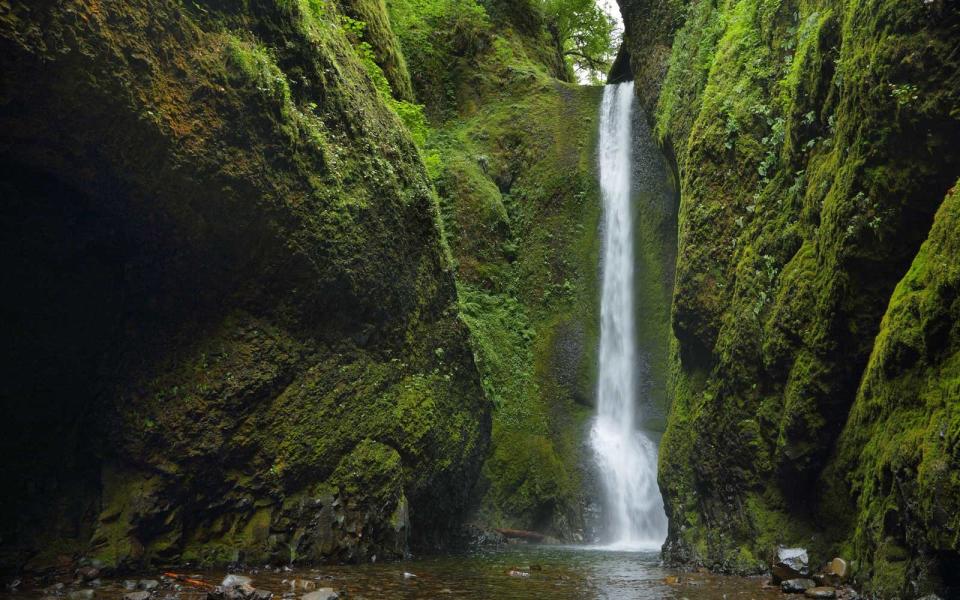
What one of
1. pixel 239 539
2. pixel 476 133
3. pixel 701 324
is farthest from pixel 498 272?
pixel 239 539

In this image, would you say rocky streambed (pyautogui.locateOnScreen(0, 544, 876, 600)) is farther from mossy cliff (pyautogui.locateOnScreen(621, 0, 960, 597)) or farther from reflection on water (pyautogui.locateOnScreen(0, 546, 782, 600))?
mossy cliff (pyautogui.locateOnScreen(621, 0, 960, 597))

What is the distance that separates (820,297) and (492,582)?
4.85 metres

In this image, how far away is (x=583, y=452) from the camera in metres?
16.3

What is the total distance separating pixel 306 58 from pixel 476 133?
1265 cm

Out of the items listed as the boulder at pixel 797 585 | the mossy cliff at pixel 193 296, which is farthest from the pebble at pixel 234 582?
the boulder at pixel 797 585

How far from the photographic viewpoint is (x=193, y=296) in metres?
8.16

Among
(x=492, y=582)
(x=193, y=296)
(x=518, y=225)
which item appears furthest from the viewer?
(x=518, y=225)

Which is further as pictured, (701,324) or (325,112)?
(701,324)

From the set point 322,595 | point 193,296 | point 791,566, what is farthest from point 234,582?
point 791,566

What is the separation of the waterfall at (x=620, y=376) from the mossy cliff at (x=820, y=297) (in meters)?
4.67

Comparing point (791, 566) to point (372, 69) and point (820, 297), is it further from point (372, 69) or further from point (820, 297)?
point (372, 69)

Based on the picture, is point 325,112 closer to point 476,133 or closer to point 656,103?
point 656,103

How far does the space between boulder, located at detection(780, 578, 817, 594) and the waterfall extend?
289 inches

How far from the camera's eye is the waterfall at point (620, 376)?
1516cm
